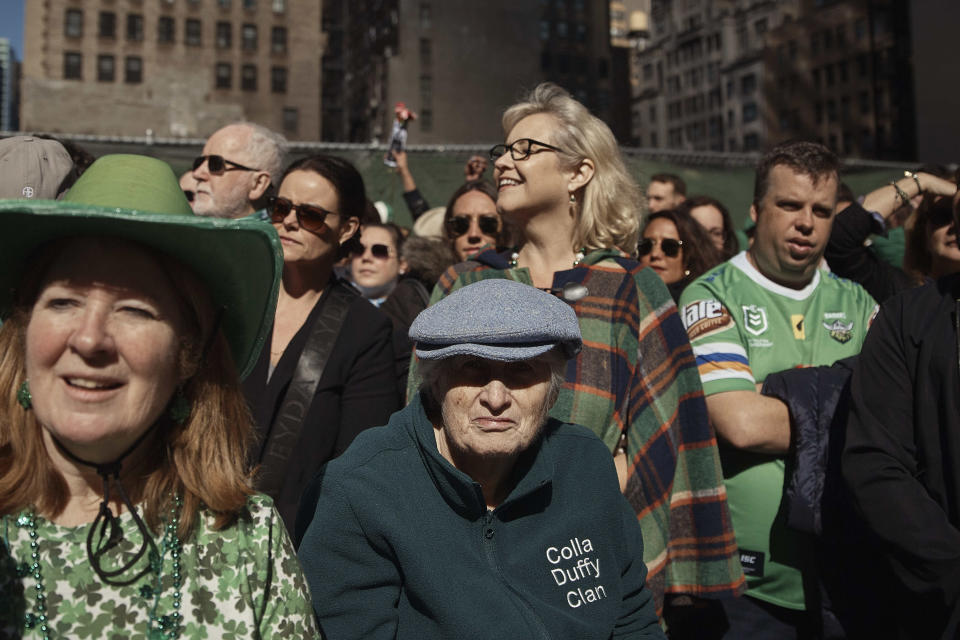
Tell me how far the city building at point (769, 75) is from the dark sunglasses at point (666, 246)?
4271cm

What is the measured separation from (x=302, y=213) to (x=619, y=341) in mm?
1441

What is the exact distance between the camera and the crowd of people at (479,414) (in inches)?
64.9

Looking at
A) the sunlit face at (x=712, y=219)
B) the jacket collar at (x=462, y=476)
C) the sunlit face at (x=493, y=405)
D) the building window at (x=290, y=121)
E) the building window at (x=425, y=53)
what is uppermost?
the building window at (x=425, y=53)

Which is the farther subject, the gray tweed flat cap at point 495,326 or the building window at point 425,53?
the building window at point 425,53

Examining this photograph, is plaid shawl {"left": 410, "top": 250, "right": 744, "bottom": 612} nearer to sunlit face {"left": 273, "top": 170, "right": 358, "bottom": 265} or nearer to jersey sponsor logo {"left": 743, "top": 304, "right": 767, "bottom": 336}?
jersey sponsor logo {"left": 743, "top": 304, "right": 767, "bottom": 336}

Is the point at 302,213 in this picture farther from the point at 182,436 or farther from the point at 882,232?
the point at 882,232

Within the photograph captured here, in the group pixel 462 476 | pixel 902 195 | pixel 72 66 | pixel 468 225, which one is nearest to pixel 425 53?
pixel 72 66

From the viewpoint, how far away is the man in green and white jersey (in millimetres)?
3088

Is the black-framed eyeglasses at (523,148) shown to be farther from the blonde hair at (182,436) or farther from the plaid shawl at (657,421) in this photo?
the blonde hair at (182,436)

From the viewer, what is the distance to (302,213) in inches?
136

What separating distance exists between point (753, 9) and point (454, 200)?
107157mm

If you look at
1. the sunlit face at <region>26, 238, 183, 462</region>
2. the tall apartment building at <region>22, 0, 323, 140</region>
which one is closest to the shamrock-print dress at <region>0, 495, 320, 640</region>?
the sunlit face at <region>26, 238, 183, 462</region>

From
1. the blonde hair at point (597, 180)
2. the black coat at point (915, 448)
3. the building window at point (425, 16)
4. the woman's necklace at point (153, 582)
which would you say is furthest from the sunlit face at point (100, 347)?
the building window at point (425, 16)

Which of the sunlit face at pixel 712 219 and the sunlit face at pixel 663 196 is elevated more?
the sunlit face at pixel 663 196
